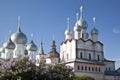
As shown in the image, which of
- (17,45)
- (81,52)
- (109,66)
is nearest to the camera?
(81,52)

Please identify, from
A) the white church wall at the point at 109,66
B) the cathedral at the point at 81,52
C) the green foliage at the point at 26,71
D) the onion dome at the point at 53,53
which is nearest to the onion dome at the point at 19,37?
the cathedral at the point at 81,52

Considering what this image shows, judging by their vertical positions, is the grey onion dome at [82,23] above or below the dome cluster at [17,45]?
above

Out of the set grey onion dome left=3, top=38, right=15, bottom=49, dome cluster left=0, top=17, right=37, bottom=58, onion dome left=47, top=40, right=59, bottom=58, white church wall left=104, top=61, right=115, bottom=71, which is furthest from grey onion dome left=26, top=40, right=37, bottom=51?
white church wall left=104, top=61, right=115, bottom=71

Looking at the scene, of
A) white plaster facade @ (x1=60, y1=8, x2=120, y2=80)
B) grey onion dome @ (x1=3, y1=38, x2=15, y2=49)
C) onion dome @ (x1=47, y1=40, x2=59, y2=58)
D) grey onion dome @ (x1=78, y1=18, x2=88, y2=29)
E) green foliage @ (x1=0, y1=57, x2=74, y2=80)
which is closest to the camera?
green foliage @ (x1=0, y1=57, x2=74, y2=80)

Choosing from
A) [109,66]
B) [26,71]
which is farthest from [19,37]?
[26,71]

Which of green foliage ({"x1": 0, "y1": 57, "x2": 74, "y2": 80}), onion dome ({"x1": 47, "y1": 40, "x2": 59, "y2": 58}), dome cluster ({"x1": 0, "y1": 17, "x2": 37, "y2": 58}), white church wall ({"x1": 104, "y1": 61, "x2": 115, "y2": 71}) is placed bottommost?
green foliage ({"x1": 0, "y1": 57, "x2": 74, "y2": 80})

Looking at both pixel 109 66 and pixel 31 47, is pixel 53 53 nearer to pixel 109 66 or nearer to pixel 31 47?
pixel 31 47

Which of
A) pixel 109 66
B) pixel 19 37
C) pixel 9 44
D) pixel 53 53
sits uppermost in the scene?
pixel 19 37

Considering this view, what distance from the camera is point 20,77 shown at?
22797mm

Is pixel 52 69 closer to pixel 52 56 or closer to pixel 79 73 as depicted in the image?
pixel 79 73

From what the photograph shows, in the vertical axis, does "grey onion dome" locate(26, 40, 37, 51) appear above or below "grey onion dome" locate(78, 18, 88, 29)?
below

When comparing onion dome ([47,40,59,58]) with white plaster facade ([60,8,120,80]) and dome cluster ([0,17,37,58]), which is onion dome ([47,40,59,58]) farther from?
dome cluster ([0,17,37,58])

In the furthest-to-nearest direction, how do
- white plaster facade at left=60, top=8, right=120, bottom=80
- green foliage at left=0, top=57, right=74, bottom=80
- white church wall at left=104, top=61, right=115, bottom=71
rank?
white church wall at left=104, top=61, right=115, bottom=71, white plaster facade at left=60, top=8, right=120, bottom=80, green foliage at left=0, top=57, right=74, bottom=80

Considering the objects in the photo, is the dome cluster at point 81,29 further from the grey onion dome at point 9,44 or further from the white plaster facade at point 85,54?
the grey onion dome at point 9,44
